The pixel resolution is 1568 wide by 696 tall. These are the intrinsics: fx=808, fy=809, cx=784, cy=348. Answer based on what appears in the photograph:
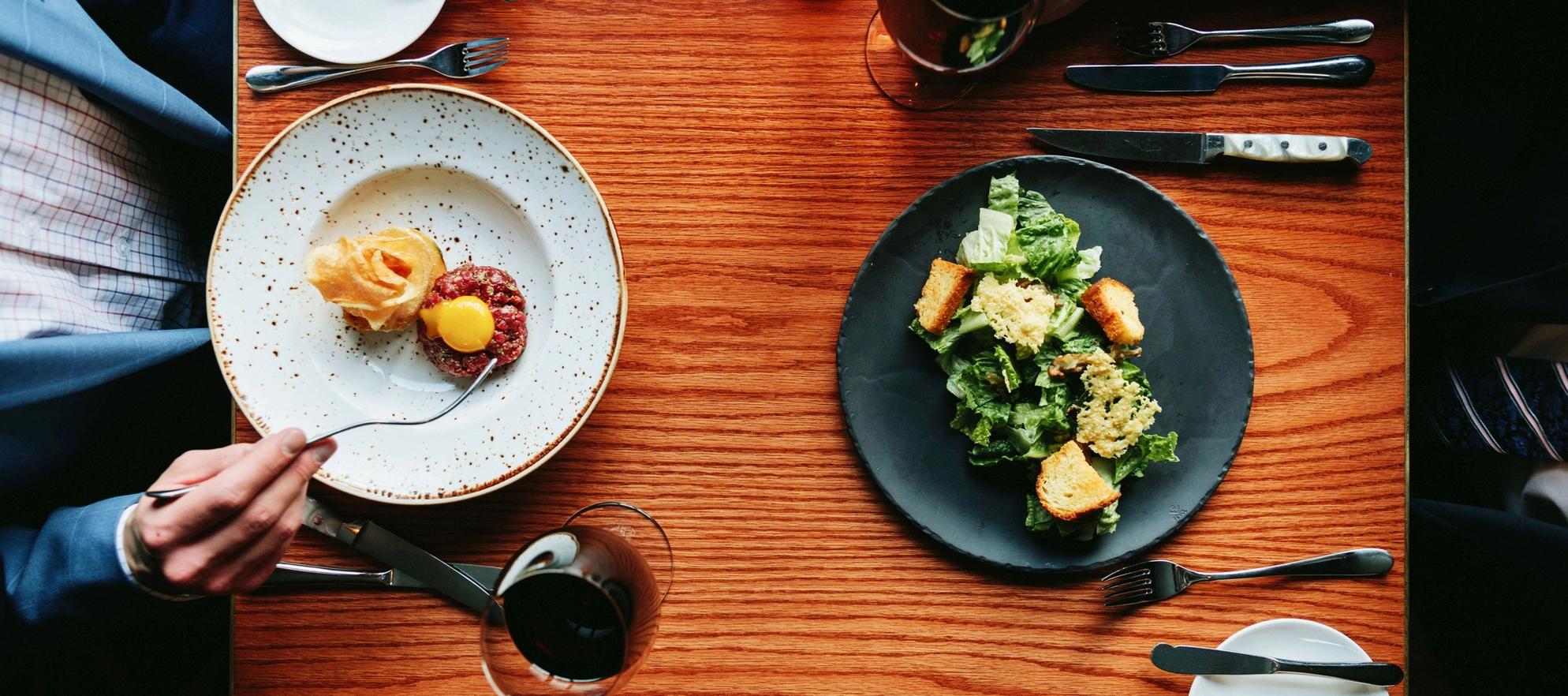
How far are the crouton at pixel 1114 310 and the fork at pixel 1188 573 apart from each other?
41 cm

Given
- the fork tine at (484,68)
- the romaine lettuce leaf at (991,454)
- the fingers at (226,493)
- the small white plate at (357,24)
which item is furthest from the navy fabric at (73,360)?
the romaine lettuce leaf at (991,454)

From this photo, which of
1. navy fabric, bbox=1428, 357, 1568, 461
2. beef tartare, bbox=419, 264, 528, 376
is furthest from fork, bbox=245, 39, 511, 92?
navy fabric, bbox=1428, 357, 1568, 461

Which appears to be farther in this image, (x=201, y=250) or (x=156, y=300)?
(x=201, y=250)

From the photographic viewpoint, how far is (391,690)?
56.2 inches

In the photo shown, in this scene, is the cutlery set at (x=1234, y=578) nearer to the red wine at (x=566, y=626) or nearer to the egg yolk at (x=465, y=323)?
the red wine at (x=566, y=626)

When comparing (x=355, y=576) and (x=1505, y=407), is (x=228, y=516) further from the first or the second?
(x=1505, y=407)

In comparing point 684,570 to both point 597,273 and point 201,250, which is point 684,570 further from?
point 201,250

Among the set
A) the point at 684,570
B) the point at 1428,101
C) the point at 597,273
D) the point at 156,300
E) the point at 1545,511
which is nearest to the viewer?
the point at 597,273

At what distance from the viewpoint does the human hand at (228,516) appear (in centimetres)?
117

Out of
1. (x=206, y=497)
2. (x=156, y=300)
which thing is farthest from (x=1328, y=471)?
(x=156, y=300)

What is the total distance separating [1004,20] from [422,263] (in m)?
0.99

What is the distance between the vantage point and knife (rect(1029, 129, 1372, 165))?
4.65 feet

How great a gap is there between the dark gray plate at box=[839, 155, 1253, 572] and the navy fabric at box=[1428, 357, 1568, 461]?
0.68 metres

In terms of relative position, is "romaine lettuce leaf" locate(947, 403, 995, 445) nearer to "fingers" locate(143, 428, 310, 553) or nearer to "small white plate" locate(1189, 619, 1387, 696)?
"small white plate" locate(1189, 619, 1387, 696)
